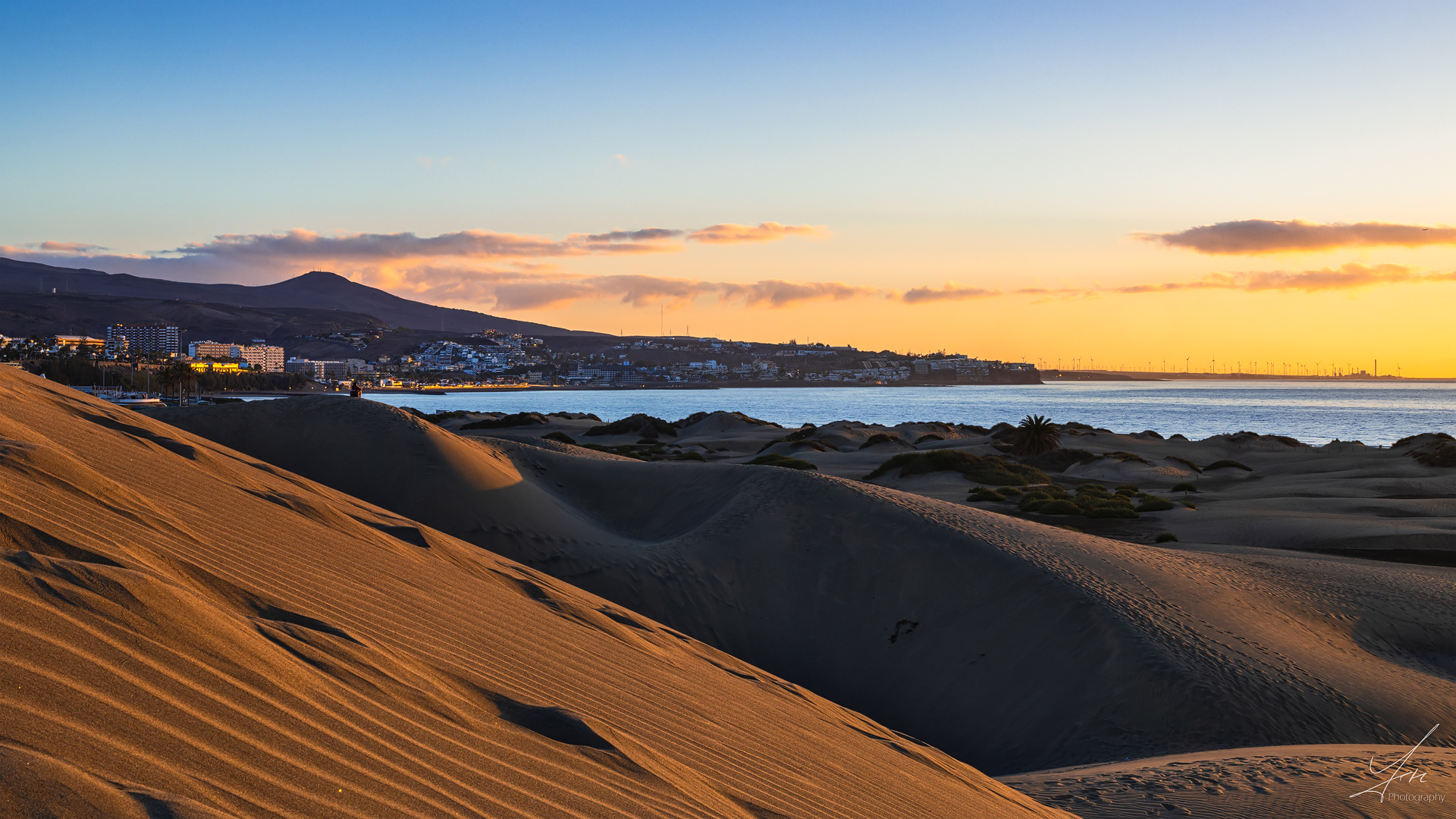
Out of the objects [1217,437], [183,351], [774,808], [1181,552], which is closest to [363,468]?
[774,808]

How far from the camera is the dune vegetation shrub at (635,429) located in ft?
163

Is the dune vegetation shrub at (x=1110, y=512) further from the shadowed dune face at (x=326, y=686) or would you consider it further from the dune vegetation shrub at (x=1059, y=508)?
the shadowed dune face at (x=326, y=686)

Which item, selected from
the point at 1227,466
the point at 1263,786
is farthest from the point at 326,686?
the point at 1227,466

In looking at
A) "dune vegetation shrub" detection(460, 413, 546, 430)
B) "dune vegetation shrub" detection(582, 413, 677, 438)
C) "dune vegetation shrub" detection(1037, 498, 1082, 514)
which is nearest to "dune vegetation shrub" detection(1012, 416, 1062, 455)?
"dune vegetation shrub" detection(1037, 498, 1082, 514)

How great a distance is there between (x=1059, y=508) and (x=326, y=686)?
2118 centimetres

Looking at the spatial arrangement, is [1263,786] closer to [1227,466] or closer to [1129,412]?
[1227,466]

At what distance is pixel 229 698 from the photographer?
2592mm

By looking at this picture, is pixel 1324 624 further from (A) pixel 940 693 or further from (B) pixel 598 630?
(B) pixel 598 630

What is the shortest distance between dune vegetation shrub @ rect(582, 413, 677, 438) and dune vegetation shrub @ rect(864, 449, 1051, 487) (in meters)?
21.9

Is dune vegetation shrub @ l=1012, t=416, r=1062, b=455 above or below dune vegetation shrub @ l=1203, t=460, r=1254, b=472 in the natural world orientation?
above

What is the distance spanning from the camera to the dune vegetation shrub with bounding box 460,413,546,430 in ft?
168

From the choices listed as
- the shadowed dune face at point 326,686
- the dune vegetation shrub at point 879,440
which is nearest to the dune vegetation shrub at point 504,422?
the dune vegetation shrub at point 879,440

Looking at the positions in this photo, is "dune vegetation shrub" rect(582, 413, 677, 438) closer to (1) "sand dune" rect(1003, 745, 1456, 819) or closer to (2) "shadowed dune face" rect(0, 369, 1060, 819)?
(2) "shadowed dune face" rect(0, 369, 1060, 819)

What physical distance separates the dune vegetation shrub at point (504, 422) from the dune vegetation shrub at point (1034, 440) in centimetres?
2822
